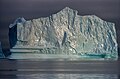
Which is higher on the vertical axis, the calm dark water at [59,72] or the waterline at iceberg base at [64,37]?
the waterline at iceberg base at [64,37]

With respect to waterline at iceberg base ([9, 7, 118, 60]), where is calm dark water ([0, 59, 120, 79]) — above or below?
below

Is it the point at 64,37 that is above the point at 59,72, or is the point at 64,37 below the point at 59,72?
above

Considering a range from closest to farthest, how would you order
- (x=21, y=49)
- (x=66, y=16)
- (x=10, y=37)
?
(x=21, y=49), (x=10, y=37), (x=66, y=16)

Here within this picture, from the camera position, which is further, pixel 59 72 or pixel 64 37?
pixel 64 37

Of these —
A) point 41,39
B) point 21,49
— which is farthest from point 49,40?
point 21,49

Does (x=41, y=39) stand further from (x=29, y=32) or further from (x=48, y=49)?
(x=48, y=49)

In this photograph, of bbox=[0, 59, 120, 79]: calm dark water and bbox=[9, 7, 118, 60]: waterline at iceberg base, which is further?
bbox=[9, 7, 118, 60]: waterline at iceberg base

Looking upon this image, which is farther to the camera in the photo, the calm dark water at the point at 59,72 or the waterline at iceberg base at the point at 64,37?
the waterline at iceberg base at the point at 64,37

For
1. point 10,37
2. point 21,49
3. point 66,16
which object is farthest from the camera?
point 66,16
